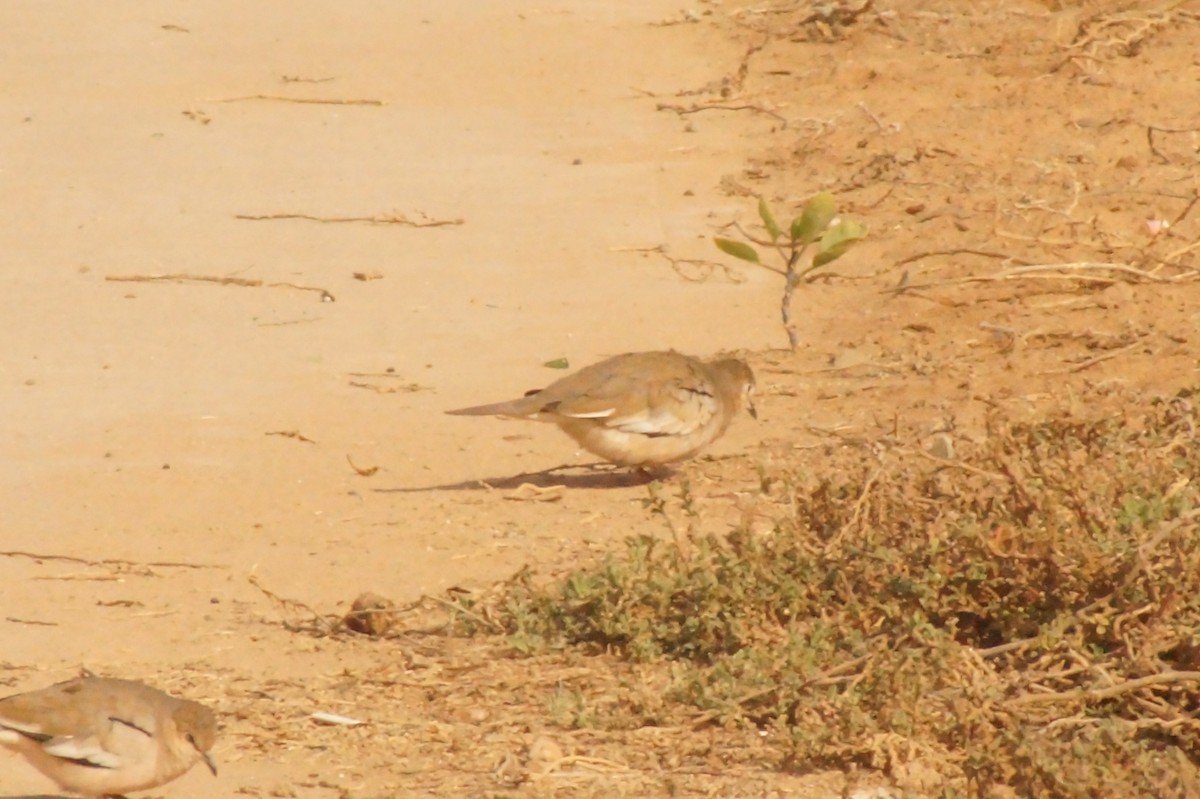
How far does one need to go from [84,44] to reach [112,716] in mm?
10033

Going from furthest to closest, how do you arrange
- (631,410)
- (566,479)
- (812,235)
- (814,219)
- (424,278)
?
(424,278) → (812,235) → (814,219) → (566,479) → (631,410)

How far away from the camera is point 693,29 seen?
556 inches

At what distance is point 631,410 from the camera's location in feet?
23.5

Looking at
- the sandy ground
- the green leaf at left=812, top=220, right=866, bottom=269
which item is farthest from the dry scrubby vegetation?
the green leaf at left=812, top=220, right=866, bottom=269

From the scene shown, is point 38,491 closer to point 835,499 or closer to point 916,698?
point 835,499

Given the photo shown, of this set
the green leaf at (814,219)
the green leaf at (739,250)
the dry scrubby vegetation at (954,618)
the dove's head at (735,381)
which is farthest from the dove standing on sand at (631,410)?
the dry scrubby vegetation at (954,618)

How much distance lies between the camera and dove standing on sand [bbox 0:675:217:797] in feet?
14.4

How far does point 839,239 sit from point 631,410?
164 centimetres

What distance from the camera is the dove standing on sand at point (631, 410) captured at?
23.5 feet

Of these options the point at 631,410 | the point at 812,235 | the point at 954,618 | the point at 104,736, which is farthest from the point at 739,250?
the point at 104,736

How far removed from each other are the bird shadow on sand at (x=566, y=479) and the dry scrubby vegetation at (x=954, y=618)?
53.1 inches

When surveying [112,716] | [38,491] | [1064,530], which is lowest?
[38,491]

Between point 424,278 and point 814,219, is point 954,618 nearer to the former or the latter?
point 814,219

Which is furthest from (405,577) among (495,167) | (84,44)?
(84,44)
